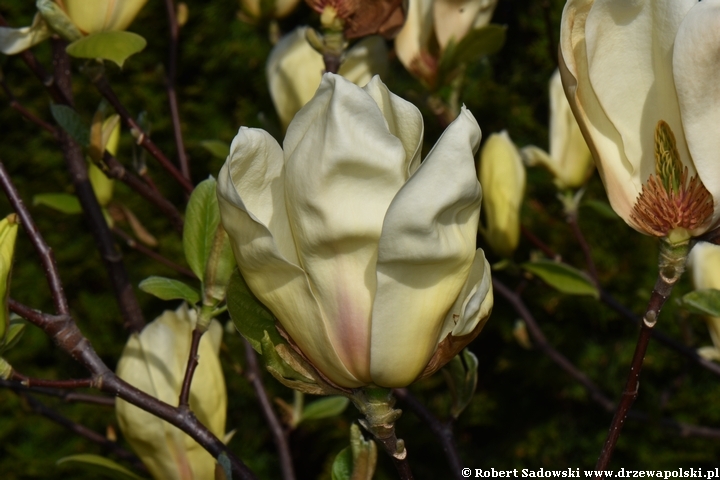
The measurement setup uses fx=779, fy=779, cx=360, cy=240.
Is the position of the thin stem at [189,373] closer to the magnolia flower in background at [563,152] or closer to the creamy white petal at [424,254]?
the creamy white petal at [424,254]

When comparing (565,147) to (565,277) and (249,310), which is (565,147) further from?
(249,310)

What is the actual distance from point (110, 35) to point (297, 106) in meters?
0.36

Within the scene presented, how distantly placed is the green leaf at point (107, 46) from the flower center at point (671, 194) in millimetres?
422

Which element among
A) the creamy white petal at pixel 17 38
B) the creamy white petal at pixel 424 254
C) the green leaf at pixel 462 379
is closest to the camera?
the creamy white petal at pixel 424 254

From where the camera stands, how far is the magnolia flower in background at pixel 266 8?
1.05 meters

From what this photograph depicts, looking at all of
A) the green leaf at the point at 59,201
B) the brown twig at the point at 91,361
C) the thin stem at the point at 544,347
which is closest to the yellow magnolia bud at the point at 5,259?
the brown twig at the point at 91,361

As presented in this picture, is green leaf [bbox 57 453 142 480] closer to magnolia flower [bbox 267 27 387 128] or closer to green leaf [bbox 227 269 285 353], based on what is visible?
green leaf [bbox 227 269 285 353]

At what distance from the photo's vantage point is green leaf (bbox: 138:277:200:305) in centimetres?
56

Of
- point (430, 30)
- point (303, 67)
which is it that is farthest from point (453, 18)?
point (303, 67)

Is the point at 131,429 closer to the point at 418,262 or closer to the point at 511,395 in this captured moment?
the point at 418,262

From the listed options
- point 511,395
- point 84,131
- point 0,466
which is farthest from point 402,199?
point 0,466

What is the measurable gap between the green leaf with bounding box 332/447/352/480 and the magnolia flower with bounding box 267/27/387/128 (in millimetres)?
542

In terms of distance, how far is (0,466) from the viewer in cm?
180

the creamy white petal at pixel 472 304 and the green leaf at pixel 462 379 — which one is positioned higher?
the creamy white petal at pixel 472 304
